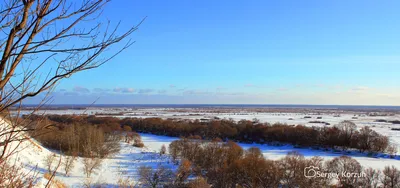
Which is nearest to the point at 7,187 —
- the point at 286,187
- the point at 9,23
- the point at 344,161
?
the point at 9,23

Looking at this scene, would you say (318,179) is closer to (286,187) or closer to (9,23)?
(286,187)

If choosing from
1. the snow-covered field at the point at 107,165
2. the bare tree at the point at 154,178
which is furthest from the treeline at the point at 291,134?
the bare tree at the point at 154,178

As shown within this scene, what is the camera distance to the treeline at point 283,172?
20312 millimetres

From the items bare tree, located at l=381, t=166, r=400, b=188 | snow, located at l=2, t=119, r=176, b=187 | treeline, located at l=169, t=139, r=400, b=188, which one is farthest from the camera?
snow, located at l=2, t=119, r=176, b=187

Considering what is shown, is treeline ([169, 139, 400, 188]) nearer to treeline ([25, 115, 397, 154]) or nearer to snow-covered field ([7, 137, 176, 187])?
snow-covered field ([7, 137, 176, 187])

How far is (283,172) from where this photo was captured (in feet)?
73.1

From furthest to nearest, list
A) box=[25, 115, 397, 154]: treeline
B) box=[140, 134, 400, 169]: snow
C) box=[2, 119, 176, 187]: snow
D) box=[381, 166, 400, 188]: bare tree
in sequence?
box=[25, 115, 397, 154]: treeline < box=[140, 134, 400, 169]: snow < box=[2, 119, 176, 187]: snow < box=[381, 166, 400, 188]: bare tree

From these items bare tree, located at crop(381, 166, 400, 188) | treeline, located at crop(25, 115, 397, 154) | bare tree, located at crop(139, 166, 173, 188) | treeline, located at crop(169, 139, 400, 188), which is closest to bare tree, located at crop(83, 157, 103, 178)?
bare tree, located at crop(139, 166, 173, 188)

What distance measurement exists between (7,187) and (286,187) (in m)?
20.6

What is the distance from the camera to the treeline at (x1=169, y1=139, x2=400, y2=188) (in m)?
20.3

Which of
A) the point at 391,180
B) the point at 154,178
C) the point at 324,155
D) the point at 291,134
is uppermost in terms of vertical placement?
the point at 291,134

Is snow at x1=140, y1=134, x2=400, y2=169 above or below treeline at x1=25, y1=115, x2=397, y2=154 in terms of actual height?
below

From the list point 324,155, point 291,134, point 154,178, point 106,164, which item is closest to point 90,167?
point 106,164

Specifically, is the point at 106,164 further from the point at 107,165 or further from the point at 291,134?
the point at 291,134
